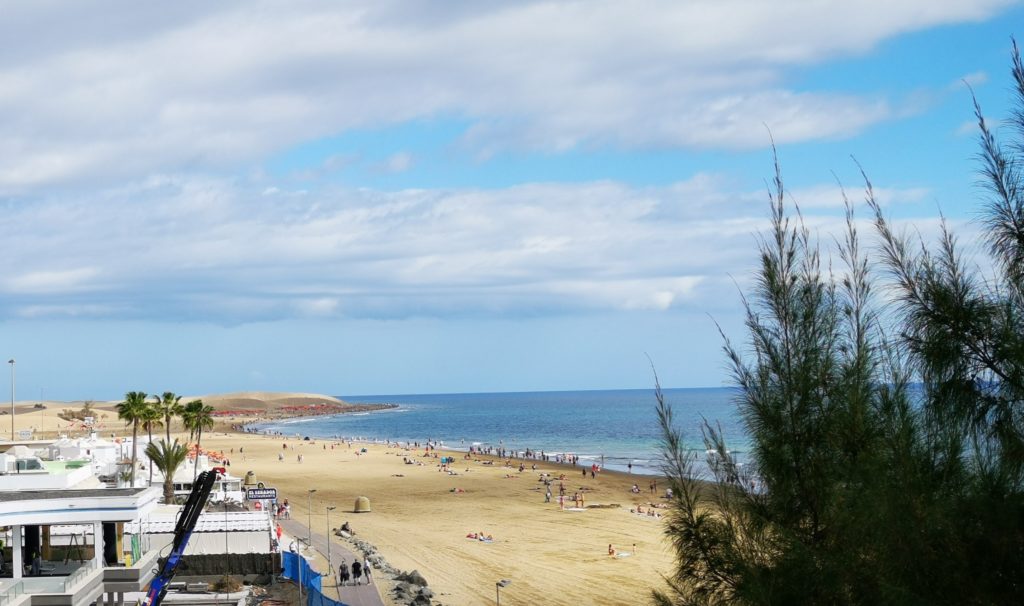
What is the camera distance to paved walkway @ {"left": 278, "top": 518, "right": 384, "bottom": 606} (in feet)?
105

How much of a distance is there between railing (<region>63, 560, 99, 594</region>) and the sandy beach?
1076cm

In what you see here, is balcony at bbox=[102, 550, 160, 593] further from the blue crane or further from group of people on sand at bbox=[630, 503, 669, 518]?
group of people on sand at bbox=[630, 503, 669, 518]

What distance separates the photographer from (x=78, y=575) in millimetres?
18844

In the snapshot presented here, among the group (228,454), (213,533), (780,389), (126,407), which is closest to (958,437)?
(780,389)

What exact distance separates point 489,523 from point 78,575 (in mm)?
39752

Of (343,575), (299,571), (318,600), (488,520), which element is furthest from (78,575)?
(488,520)

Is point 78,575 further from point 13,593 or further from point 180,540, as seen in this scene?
point 180,540

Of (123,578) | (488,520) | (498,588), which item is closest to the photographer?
(123,578)

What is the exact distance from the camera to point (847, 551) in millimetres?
8844

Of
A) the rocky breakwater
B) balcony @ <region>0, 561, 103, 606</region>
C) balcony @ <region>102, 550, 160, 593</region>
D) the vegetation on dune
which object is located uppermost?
the vegetation on dune

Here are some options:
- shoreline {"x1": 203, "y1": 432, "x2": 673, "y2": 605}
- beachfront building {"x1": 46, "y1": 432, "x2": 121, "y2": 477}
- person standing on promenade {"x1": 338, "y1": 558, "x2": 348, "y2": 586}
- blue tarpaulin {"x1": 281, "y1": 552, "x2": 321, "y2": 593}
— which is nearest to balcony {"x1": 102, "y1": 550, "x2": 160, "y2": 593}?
blue tarpaulin {"x1": 281, "y1": 552, "x2": 321, "y2": 593}

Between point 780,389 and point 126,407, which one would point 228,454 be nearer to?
point 126,407

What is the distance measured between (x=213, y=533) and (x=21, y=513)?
50.6ft

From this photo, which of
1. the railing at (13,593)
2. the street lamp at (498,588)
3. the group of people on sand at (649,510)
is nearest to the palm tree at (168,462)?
the street lamp at (498,588)
